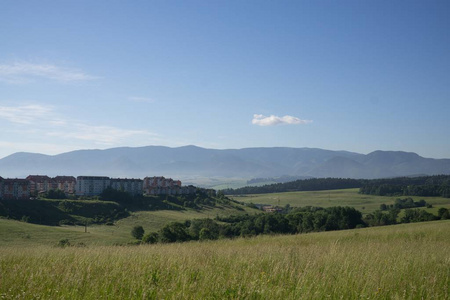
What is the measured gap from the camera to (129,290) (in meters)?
5.79

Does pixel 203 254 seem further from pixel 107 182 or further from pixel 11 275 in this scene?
pixel 107 182

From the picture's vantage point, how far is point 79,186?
118 metres

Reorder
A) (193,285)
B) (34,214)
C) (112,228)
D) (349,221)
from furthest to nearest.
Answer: (34,214) < (112,228) < (349,221) < (193,285)

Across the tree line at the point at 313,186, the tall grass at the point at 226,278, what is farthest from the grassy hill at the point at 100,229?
the tree line at the point at 313,186

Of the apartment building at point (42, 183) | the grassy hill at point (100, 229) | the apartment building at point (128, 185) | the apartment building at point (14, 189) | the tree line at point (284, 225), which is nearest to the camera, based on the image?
the grassy hill at point (100, 229)

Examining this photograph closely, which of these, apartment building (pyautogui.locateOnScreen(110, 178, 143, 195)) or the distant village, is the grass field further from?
apartment building (pyautogui.locateOnScreen(110, 178, 143, 195))

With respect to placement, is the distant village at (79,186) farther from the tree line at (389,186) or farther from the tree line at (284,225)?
the tree line at (389,186)

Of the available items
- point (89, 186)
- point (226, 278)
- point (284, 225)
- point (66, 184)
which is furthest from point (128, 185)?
point (226, 278)

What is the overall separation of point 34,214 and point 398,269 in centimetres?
8706

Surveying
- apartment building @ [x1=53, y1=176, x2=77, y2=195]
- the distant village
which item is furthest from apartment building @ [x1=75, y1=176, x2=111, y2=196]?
apartment building @ [x1=53, y1=176, x2=77, y2=195]

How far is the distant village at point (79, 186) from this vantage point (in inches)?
3593

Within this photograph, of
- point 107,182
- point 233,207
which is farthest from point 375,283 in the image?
point 107,182

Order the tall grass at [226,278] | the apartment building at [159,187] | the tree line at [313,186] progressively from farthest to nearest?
the tree line at [313,186] → the apartment building at [159,187] → the tall grass at [226,278]

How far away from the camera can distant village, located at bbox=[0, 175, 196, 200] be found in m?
91.2
